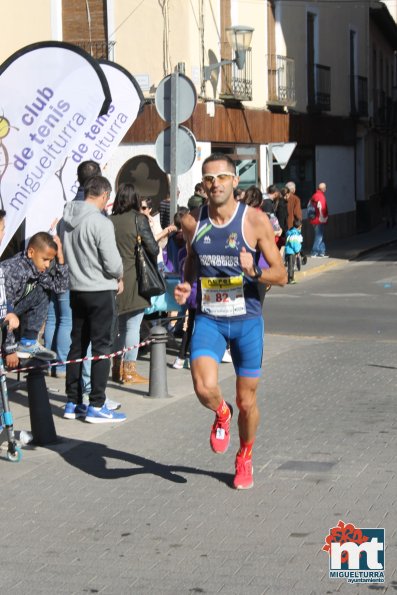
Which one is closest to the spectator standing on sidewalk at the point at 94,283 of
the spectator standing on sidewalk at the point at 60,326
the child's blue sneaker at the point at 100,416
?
the child's blue sneaker at the point at 100,416

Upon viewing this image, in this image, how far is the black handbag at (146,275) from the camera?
10.8 metres

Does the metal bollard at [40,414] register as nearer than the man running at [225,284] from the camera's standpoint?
No

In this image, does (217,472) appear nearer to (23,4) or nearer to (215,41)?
(23,4)

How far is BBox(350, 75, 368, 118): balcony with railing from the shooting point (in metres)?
A: 38.2

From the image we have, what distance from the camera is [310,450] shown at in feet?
27.3

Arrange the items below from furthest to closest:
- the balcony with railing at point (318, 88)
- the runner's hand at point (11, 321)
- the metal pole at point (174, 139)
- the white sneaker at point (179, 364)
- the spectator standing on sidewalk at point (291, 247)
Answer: the balcony with railing at point (318, 88), the spectator standing on sidewalk at point (291, 247), the metal pole at point (174, 139), the white sneaker at point (179, 364), the runner's hand at point (11, 321)

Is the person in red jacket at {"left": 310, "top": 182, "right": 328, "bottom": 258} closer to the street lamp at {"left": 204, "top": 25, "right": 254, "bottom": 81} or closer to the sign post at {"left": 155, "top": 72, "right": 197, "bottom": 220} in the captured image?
the street lamp at {"left": 204, "top": 25, "right": 254, "bottom": 81}

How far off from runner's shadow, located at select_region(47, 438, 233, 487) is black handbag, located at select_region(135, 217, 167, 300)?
243cm

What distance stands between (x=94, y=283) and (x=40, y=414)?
1.27 metres

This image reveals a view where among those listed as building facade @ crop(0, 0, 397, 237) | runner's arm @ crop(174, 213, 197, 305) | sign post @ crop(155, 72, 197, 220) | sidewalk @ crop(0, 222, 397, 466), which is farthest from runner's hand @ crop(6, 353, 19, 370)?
building facade @ crop(0, 0, 397, 237)

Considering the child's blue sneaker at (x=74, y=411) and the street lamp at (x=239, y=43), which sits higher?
the street lamp at (x=239, y=43)

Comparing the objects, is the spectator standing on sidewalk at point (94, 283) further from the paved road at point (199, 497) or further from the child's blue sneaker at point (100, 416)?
the paved road at point (199, 497)

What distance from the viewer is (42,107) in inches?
416

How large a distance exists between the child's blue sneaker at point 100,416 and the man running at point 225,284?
7.94 feet
